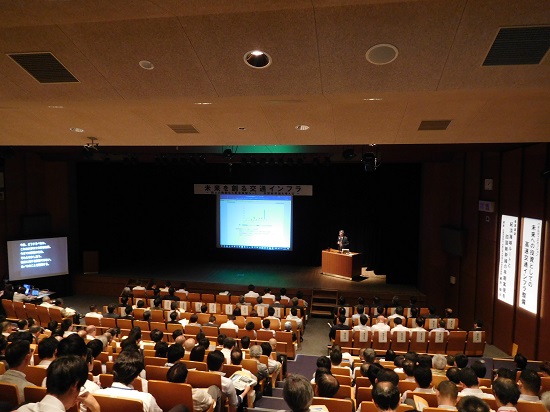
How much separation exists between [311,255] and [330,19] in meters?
11.6

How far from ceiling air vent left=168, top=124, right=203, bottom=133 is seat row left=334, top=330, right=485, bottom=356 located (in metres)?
4.47

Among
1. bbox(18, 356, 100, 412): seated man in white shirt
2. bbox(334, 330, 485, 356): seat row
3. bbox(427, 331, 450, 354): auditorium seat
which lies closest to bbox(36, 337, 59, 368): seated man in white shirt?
bbox(18, 356, 100, 412): seated man in white shirt

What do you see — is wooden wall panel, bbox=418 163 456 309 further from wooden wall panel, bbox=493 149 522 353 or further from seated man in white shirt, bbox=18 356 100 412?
seated man in white shirt, bbox=18 356 100 412

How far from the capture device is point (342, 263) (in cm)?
1254

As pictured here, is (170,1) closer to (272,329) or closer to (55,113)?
(55,113)

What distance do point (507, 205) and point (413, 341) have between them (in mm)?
3749

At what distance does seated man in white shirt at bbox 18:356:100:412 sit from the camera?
91.4 inches

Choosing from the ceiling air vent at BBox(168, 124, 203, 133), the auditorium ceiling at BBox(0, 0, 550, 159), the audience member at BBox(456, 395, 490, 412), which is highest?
the auditorium ceiling at BBox(0, 0, 550, 159)

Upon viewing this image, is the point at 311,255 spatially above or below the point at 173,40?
below

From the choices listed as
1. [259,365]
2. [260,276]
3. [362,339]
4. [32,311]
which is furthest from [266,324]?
[260,276]

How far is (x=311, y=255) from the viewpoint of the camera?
1452cm

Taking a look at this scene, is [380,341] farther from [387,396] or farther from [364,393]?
[387,396]

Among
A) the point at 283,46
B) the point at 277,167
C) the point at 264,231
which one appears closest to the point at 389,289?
the point at 264,231

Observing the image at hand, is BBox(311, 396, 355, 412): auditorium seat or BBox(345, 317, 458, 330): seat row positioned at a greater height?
BBox(311, 396, 355, 412): auditorium seat
